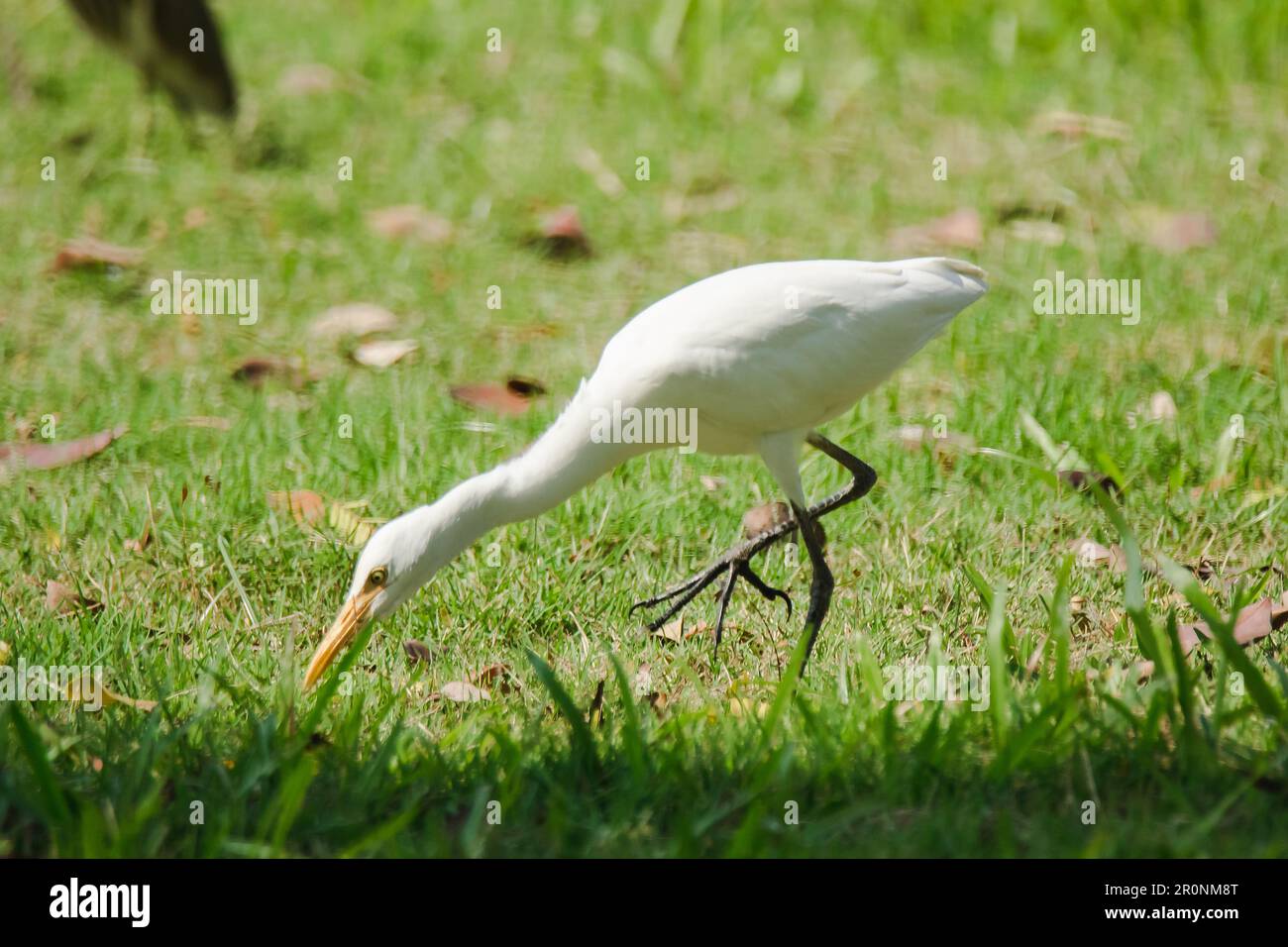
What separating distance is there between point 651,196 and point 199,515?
2.91 m

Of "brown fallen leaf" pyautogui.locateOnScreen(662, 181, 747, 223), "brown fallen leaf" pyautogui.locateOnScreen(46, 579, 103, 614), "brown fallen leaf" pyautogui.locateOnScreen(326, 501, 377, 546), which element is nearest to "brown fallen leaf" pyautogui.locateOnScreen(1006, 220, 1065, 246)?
"brown fallen leaf" pyautogui.locateOnScreen(662, 181, 747, 223)

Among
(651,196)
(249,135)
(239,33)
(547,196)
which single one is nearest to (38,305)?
(249,135)

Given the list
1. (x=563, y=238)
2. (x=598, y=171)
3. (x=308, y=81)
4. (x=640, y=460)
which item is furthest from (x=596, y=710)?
(x=308, y=81)

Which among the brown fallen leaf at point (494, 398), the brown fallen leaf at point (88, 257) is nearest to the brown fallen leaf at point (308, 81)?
the brown fallen leaf at point (88, 257)

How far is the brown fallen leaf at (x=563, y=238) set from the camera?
19.8 feet

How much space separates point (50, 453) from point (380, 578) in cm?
162

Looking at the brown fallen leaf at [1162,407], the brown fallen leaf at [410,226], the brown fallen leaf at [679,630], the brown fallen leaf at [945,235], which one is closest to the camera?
the brown fallen leaf at [679,630]

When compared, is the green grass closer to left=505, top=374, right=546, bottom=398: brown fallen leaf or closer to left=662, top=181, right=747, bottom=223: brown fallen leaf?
left=662, top=181, right=747, bottom=223: brown fallen leaf

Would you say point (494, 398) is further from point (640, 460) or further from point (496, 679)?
point (496, 679)

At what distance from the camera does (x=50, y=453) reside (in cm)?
458

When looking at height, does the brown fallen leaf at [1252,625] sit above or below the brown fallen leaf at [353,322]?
below

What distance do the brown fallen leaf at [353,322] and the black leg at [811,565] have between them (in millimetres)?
1939

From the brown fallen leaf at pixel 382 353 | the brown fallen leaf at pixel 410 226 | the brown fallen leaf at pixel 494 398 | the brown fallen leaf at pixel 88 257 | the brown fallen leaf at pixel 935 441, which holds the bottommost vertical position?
the brown fallen leaf at pixel 935 441

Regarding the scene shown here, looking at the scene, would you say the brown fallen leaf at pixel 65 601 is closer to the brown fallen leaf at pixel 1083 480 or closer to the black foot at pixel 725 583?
the black foot at pixel 725 583
